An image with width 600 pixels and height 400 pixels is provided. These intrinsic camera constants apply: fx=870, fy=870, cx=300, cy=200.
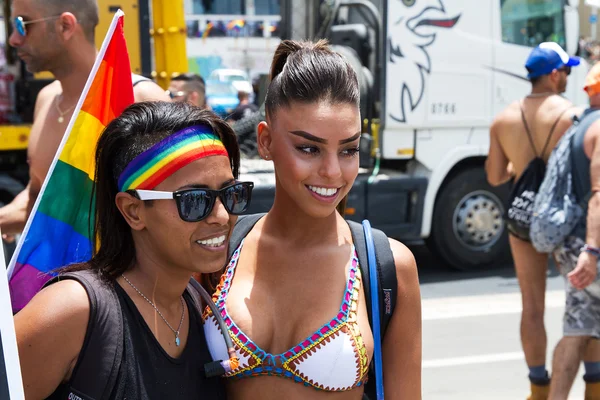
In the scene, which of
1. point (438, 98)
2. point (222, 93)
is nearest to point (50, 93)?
point (438, 98)

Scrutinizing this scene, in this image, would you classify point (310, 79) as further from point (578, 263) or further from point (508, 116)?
point (508, 116)

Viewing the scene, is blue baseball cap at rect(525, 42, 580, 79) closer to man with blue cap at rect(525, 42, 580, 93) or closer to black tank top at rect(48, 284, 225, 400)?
man with blue cap at rect(525, 42, 580, 93)

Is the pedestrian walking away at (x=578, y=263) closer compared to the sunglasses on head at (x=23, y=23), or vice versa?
the sunglasses on head at (x=23, y=23)

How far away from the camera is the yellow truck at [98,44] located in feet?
23.8

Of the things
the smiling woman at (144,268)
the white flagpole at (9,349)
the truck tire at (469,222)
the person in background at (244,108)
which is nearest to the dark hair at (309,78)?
the smiling woman at (144,268)

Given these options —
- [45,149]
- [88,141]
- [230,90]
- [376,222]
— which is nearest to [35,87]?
[376,222]

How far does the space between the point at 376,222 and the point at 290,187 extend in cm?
582

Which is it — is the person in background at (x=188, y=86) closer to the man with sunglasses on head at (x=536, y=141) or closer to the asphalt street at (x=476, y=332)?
the asphalt street at (x=476, y=332)

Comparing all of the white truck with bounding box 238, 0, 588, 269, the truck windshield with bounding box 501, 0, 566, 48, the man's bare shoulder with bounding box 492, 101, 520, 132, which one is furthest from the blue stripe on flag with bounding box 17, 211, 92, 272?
the truck windshield with bounding box 501, 0, 566, 48

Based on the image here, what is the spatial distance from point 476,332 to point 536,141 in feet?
7.26

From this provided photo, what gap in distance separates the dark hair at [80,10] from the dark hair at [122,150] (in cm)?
148

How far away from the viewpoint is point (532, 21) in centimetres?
838

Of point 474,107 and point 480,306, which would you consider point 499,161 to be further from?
point 474,107

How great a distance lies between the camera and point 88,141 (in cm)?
232
